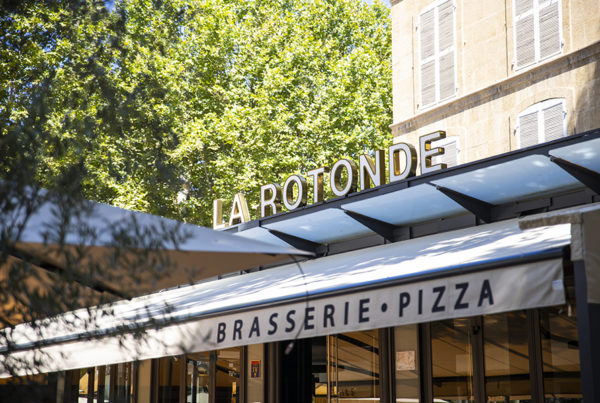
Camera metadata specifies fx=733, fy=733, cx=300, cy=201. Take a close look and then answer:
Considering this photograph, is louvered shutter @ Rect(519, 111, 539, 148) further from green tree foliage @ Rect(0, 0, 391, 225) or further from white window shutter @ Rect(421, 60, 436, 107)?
green tree foliage @ Rect(0, 0, 391, 225)

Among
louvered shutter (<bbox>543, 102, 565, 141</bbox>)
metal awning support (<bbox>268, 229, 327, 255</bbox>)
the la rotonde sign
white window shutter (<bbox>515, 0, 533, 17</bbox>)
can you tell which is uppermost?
white window shutter (<bbox>515, 0, 533, 17</bbox>)

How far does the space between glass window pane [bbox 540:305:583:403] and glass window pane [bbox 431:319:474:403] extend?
965 mm

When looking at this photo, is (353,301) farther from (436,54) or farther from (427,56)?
(427,56)

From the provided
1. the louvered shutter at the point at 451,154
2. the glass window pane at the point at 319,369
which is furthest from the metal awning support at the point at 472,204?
the louvered shutter at the point at 451,154

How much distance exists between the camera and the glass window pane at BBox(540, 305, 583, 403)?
7590mm

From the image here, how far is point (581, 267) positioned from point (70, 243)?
11.0 feet

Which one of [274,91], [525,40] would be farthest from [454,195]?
[274,91]

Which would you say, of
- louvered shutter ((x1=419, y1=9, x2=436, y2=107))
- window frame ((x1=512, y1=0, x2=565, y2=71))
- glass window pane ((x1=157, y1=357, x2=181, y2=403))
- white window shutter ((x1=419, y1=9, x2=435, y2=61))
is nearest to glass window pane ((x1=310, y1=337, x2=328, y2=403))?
glass window pane ((x1=157, y1=357, x2=181, y2=403))

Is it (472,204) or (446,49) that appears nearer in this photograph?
(472,204)

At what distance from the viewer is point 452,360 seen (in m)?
8.66

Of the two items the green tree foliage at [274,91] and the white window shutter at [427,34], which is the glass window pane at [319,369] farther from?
the white window shutter at [427,34]

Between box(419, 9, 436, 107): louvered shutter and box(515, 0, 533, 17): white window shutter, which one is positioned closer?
box(515, 0, 533, 17): white window shutter

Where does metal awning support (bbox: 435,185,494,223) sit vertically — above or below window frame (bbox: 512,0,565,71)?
below

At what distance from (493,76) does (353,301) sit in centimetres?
1143
